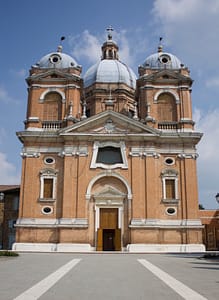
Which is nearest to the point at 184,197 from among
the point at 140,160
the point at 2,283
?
the point at 140,160

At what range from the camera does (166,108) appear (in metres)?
35.9

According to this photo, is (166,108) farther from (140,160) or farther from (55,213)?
(55,213)

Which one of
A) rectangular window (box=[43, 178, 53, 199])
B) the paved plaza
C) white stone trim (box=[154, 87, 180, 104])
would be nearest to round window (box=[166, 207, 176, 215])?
rectangular window (box=[43, 178, 53, 199])

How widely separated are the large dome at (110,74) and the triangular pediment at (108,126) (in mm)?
11645

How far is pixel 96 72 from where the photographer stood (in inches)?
1770

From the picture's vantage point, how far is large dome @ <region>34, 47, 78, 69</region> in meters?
37.4

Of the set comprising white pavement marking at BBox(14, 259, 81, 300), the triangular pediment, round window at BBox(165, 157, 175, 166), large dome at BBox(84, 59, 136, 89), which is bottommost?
white pavement marking at BBox(14, 259, 81, 300)

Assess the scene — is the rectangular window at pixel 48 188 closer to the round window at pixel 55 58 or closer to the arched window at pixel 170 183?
the arched window at pixel 170 183

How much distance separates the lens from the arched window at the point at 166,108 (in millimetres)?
35438

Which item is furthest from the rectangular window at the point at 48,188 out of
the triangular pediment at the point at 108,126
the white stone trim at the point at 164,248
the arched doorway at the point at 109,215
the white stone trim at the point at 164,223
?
the white stone trim at the point at 164,248

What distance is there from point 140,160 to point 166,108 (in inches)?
256

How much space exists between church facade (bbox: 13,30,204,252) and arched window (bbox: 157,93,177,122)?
10 centimetres

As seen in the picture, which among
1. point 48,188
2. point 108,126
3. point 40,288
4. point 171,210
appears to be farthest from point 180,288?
point 108,126

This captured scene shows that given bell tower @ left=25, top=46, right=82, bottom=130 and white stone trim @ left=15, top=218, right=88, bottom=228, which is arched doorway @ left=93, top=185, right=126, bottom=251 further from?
bell tower @ left=25, top=46, right=82, bottom=130
